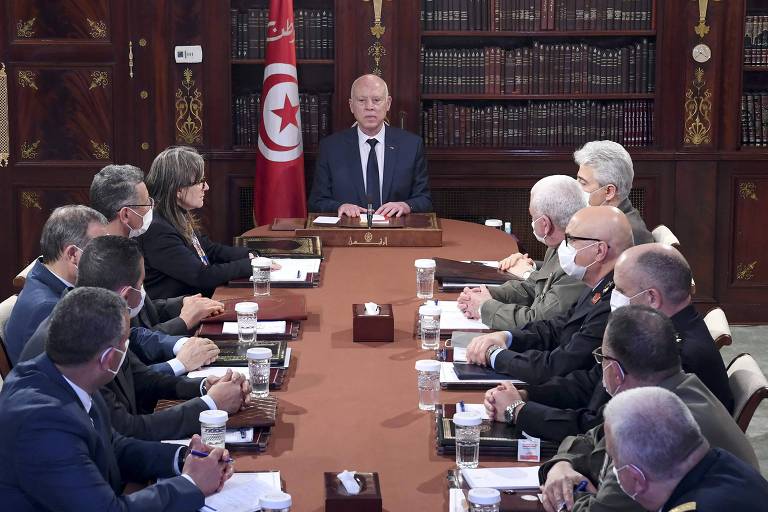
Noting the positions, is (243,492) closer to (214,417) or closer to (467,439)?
(214,417)

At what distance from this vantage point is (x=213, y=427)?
3354 mm

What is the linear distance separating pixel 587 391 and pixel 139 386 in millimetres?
1456

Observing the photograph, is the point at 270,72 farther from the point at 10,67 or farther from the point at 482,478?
the point at 482,478

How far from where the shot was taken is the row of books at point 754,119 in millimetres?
8141

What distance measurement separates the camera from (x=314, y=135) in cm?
814

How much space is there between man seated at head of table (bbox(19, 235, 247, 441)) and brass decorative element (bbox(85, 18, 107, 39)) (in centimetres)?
436

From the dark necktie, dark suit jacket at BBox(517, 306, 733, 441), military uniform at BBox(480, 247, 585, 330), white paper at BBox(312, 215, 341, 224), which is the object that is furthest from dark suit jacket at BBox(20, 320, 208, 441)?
the dark necktie

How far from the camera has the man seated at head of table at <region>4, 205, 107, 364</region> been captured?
406 cm

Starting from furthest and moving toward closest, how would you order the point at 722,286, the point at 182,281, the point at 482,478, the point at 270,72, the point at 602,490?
the point at 722,286
the point at 270,72
the point at 182,281
the point at 482,478
the point at 602,490

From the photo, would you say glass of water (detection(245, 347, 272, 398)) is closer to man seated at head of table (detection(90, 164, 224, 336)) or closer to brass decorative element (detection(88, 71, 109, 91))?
man seated at head of table (detection(90, 164, 224, 336))

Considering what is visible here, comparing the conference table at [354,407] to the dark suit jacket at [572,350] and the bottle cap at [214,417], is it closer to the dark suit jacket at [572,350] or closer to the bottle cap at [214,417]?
the bottle cap at [214,417]

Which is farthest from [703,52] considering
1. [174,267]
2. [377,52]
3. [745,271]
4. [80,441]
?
[80,441]

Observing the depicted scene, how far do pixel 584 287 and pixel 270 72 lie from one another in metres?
3.65

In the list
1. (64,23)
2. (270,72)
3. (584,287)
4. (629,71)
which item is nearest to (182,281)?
(584,287)
